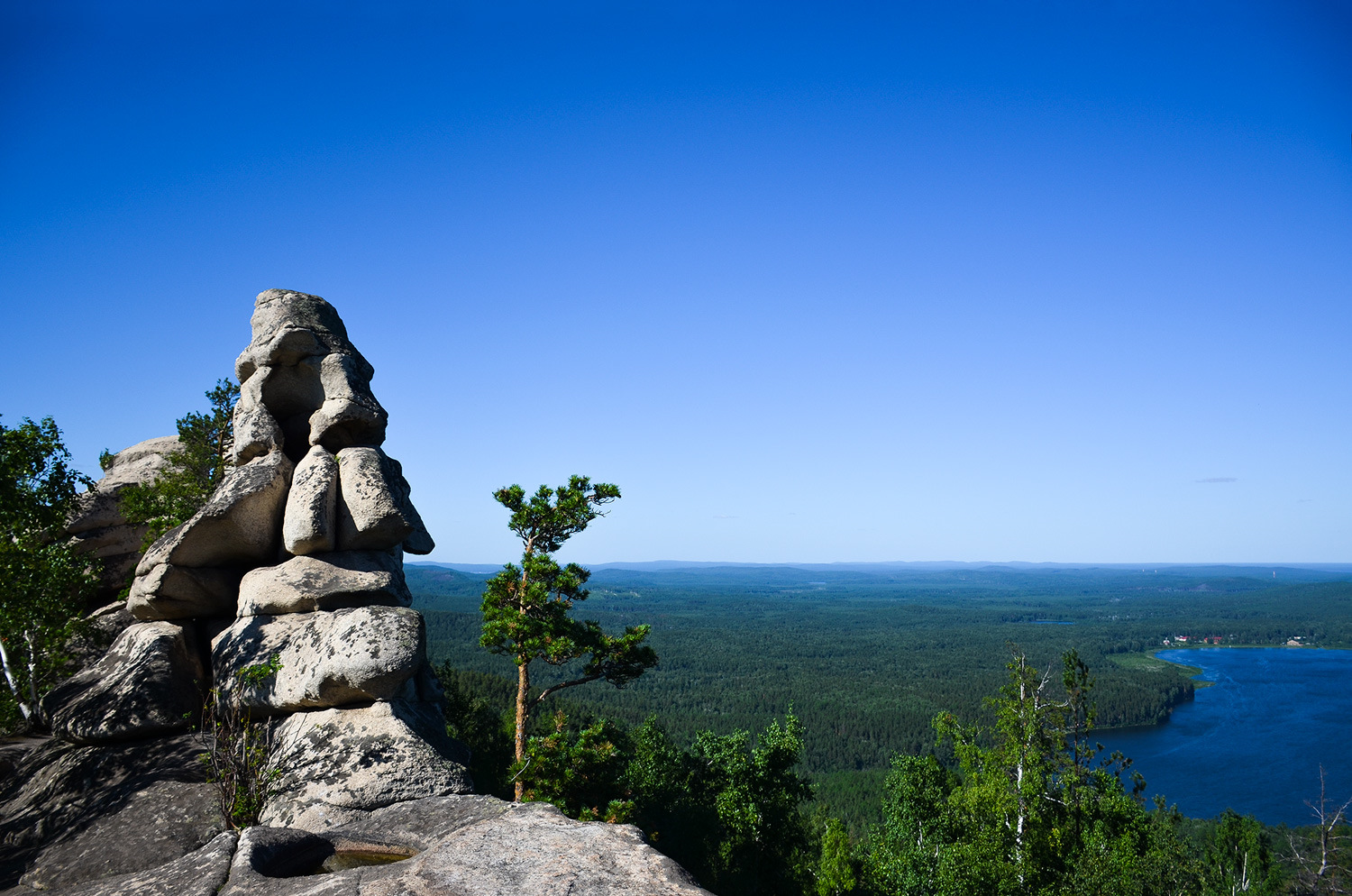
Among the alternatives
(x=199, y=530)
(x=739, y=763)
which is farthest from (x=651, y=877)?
(x=739, y=763)

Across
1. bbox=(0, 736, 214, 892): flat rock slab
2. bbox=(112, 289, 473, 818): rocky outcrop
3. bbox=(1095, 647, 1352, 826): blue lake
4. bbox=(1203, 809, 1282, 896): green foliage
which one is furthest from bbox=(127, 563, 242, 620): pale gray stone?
bbox=(1095, 647, 1352, 826): blue lake

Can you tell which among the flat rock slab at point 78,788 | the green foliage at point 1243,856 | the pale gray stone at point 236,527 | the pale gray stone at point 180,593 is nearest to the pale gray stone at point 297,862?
the flat rock slab at point 78,788

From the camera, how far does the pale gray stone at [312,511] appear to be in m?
13.3

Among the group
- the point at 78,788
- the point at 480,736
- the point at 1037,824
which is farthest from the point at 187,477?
the point at 1037,824

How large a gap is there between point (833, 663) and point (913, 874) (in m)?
180

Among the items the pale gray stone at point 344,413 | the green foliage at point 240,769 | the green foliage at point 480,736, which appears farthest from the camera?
the green foliage at point 480,736

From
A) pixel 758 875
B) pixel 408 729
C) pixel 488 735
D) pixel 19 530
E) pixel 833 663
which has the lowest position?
pixel 833 663

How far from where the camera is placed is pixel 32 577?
45.5 ft

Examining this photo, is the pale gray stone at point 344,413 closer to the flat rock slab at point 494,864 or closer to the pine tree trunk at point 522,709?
the pine tree trunk at point 522,709

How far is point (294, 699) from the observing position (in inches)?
454

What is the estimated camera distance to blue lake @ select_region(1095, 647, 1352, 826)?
87812mm

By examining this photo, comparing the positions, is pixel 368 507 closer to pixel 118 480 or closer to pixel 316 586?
pixel 316 586

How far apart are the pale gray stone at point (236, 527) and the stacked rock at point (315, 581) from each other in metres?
0.02

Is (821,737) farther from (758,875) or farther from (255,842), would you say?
(255,842)
